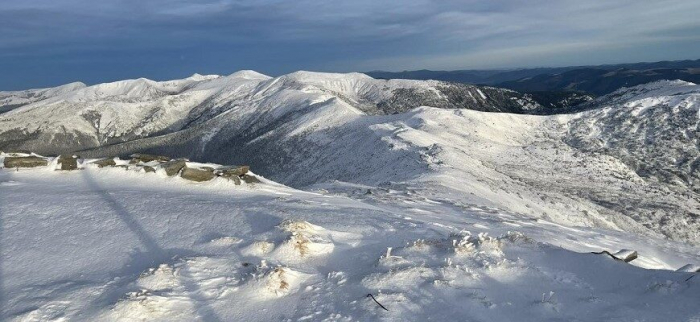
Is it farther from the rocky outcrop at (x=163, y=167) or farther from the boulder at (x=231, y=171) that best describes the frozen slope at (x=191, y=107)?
the boulder at (x=231, y=171)

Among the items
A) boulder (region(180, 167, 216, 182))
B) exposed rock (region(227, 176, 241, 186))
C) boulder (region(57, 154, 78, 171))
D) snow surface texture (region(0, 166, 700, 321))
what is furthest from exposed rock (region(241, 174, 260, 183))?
boulder (region(57, 154, 78, 171))

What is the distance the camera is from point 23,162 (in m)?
18.0

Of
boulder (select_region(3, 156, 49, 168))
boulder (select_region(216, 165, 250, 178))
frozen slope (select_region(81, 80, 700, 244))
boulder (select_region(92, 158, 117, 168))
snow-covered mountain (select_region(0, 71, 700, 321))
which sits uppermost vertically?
boulder (select_region(3, 156, 49, 168))

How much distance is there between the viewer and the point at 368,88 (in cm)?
15088

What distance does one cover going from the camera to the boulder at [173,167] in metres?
17.8

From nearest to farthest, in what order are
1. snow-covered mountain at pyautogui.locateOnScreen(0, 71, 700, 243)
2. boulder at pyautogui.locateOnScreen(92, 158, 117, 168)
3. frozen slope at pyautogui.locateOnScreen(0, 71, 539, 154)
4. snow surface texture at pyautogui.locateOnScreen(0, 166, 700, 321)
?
snow surface texture at pyautogui.locateOnScreen(0, 166, 700, 321), boulder at pyautogui.locateOnScreen(92, 158, 117, 168), snow-covered mountain at pyautogui.locateOnScreen(0, 71, 700, 243), frozen slope at pyautogui.locateOnScreen(0, 71, 539, 154)

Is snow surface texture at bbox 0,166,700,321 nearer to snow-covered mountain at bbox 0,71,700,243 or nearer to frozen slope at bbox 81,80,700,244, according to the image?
frozen slope at bbox 81,80,700,244

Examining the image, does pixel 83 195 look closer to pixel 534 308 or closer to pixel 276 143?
pixel 534 308

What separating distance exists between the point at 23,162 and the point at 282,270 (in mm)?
15036

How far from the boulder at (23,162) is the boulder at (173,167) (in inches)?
188

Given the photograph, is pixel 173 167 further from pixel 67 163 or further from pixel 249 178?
pixel 67 163

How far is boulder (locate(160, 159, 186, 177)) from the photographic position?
1775 cm

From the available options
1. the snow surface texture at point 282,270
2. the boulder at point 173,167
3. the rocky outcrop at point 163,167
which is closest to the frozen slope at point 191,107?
the rocky outcrop at point 163,167

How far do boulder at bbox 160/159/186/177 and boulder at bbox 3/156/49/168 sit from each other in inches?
188
